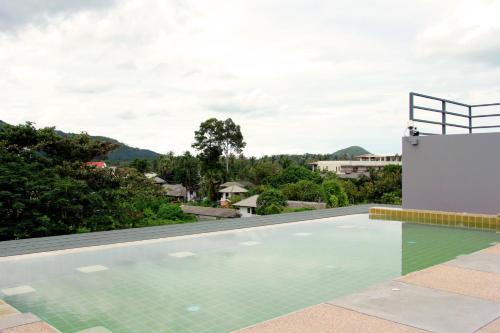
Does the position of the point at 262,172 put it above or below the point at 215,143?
below

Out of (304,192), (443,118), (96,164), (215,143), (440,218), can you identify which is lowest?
(304,192)

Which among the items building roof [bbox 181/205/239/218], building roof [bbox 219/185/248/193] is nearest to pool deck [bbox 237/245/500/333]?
building roof [bbox 181/205/239/218]

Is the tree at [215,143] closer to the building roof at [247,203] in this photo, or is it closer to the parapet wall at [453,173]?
the building roof at [247,203]

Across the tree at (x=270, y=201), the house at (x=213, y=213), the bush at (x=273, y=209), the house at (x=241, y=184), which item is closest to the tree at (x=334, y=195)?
the tree at (x=270, y=201)

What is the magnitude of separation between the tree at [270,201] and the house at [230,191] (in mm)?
5764

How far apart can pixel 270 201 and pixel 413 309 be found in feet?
105

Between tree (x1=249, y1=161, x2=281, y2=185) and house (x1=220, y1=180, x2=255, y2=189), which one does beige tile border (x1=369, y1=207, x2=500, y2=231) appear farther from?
tree (x1=249, y1=161, x2=281, y2=185)

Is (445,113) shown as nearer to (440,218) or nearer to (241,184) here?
(440,218)

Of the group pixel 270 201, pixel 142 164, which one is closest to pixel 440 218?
pixel 270 201

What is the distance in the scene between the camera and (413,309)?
112 inches

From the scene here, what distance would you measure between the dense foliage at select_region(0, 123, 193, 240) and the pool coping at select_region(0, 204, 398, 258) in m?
4.93

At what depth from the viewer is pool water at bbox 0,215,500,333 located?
3229mm

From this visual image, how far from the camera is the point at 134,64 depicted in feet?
46.1

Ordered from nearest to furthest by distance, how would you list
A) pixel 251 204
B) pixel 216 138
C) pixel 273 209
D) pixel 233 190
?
pixel 273 209
pixel 251 204
pixel 216 138
pixel 233 190
